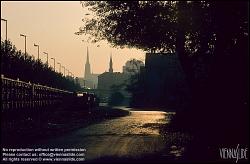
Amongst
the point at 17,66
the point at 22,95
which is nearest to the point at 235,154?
the point at 22,95

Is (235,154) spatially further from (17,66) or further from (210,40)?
(17,66)

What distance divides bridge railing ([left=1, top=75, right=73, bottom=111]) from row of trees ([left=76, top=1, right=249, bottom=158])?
23.7 ft

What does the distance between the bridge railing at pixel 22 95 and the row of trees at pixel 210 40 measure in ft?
23.7

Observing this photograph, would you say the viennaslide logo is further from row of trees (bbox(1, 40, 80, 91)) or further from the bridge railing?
row of trees (bbox(1, 40, 80, 91))

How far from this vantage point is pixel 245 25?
22.8 metres

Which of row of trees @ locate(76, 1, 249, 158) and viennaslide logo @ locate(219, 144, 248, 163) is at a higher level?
row of trees @ locate(76, 1, 249, 158)

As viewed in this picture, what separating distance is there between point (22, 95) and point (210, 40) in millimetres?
15840

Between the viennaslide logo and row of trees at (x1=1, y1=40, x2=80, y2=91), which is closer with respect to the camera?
the viennaslide logo

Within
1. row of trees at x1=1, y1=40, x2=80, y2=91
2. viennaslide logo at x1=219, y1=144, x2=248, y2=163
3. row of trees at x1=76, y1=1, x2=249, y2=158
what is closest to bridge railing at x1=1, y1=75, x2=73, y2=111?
row of trees at x1=1, y1=40, x2=80, y2=91

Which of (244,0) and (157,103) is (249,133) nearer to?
(244,0)

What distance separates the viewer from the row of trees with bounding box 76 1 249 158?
2128cm

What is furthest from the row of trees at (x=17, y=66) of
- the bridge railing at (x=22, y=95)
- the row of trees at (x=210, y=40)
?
the row of trees at (x=210, y=40)

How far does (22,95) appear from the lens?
3600 centimetres

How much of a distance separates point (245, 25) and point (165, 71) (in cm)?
10405
